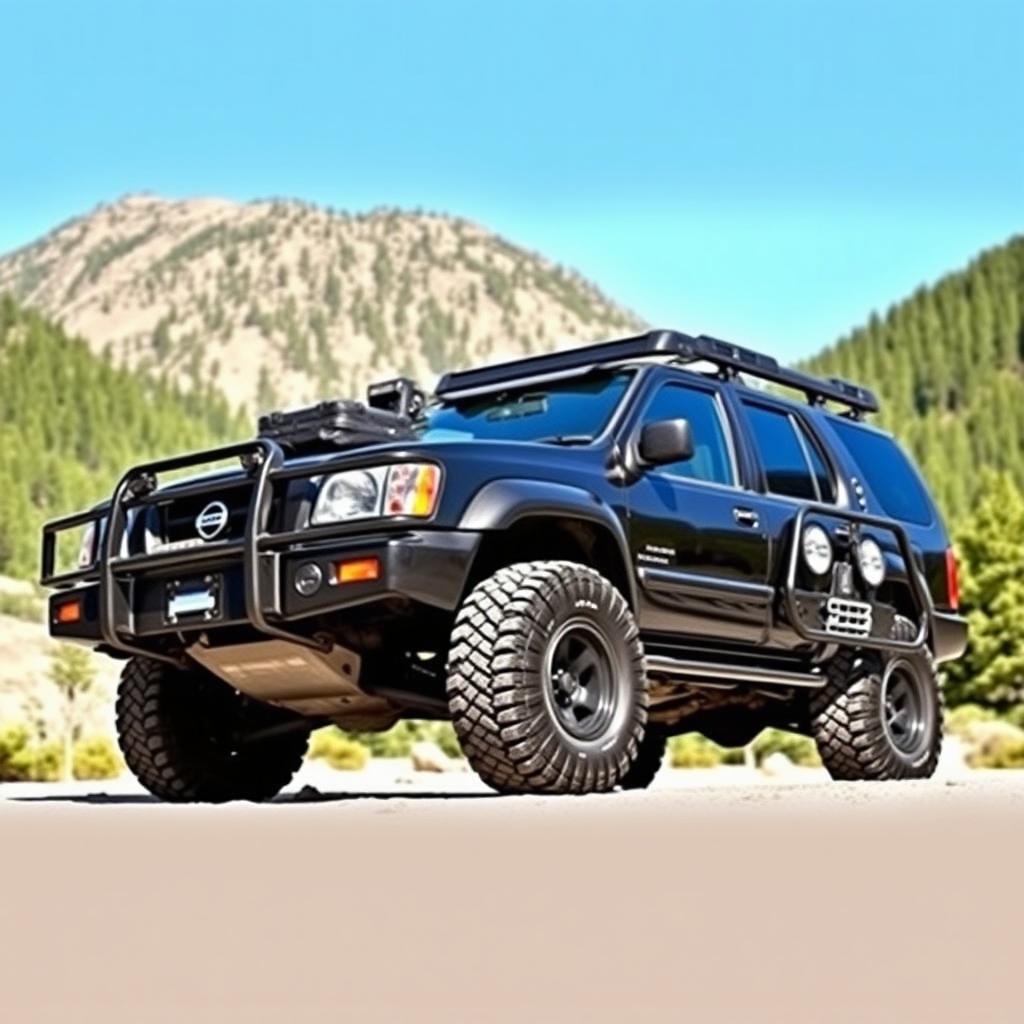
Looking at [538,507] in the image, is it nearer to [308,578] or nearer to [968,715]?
[308,578]

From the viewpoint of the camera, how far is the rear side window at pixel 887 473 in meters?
12.1

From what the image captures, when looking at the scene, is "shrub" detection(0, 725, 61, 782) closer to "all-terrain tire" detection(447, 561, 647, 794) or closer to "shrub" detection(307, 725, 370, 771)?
"shrub" detection(307, 725, 370, 771)

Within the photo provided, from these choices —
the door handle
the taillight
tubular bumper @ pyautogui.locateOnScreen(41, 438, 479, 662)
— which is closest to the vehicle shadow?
tubular bumper @ pyautogui.locateOnScreen(41, 438, 479, 662)

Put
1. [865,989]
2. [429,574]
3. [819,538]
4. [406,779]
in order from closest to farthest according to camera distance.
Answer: [865,989], [429,574], [819,538], [406,779]

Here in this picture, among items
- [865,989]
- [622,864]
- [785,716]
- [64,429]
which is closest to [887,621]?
[785,716]

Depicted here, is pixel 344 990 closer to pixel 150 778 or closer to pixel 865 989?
pixel 865 989

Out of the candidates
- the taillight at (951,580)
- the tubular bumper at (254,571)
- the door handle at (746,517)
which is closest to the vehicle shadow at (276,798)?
the tubular bumper at (254,571)

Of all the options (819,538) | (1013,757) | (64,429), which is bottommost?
(1013,757)

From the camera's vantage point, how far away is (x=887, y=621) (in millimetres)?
11203

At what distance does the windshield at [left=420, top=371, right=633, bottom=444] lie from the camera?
31.9 ft

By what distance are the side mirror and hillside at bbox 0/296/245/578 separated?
114 m

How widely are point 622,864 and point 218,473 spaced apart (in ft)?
14.0

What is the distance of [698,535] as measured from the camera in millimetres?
9727

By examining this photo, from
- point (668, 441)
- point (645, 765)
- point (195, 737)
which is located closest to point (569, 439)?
point (668, 441)
